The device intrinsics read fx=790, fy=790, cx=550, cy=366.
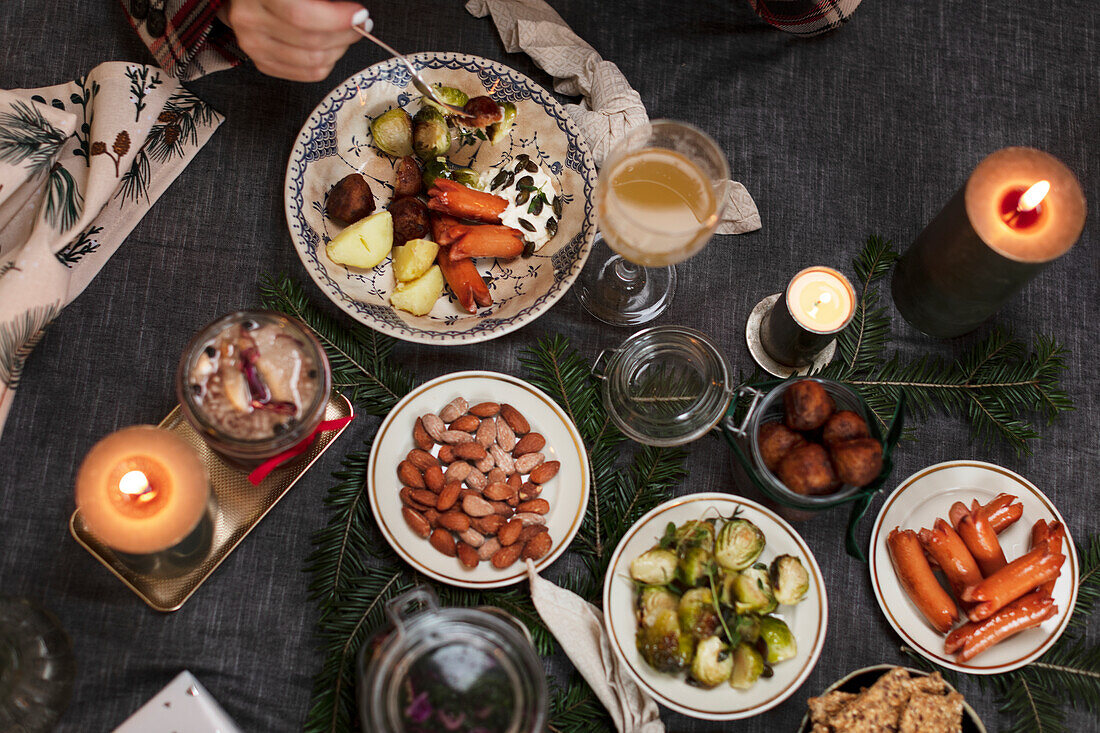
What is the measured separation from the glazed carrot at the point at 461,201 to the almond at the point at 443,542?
433mm

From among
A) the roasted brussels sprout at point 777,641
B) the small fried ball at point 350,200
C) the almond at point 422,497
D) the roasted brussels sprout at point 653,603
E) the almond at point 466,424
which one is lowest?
the roasted brussels sprout at point 777,641

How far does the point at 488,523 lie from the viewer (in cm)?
106

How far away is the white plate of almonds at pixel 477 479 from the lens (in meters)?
1.05

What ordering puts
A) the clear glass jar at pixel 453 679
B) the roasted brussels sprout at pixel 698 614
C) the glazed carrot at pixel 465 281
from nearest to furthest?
the clear glass jar at pixel 453 679
the roasted brussels sprout at pixel 698 614
the glazed carrot at pixel 465 281

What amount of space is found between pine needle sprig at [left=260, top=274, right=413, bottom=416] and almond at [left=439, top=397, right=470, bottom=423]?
2.6 inches

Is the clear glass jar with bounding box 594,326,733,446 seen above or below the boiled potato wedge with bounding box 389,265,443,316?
below

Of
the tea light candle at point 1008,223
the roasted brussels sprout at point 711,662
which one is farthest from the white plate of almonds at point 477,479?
the tea light candle at point 1008,223

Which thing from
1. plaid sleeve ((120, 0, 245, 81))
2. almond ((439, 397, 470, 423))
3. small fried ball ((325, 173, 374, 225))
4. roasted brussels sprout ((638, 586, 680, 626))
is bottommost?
roasted brussels sprout ((638, 586, 680, 626))

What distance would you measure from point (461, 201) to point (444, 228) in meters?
0.04

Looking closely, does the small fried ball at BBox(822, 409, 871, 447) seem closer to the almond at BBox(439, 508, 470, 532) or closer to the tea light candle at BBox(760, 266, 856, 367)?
the tea light candle at BBox(760, 266, 856, 367)

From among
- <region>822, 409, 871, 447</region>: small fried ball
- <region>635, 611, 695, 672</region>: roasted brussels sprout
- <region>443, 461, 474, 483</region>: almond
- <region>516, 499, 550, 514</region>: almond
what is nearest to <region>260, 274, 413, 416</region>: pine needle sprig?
<region>443, 461, 474, 483</region>: almond

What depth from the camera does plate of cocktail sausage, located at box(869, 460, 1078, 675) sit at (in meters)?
1.02

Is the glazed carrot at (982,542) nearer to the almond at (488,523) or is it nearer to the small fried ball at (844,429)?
the small fried ball at (844,429)

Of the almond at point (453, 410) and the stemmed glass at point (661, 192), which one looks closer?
A: the stemmed glass at point (661, 192)
